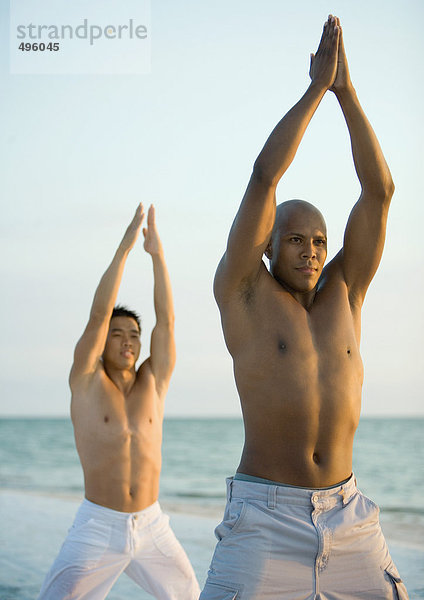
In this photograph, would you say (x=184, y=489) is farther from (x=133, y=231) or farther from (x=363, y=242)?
(x=363, y=242)

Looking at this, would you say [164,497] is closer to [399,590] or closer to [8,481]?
[8,481]

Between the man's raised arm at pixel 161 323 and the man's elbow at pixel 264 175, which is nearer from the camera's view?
the man's elbow at pixel 264 175

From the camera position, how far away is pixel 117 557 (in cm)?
435

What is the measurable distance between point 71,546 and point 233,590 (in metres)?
2.02

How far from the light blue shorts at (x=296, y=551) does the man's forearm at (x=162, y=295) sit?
254 cm

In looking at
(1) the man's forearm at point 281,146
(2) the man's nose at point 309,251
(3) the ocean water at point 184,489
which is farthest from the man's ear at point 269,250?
(3) the ocean water at point 184,489

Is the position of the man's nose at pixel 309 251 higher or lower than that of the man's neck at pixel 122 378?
higher

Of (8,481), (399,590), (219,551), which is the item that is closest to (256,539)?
(219,551)

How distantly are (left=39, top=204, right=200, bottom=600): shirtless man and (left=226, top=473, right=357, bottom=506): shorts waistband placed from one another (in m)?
1.90

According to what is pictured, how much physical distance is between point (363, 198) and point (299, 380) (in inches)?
29.1

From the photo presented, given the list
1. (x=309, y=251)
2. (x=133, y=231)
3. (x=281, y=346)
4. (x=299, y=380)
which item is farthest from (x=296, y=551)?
(x=133, y=231)

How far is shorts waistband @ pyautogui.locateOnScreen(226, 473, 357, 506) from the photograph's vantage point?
2590 mm

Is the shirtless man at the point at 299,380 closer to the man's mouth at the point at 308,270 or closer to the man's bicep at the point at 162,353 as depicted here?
the man's mouth at the point at 308,270

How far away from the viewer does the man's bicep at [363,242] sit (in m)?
2.93
